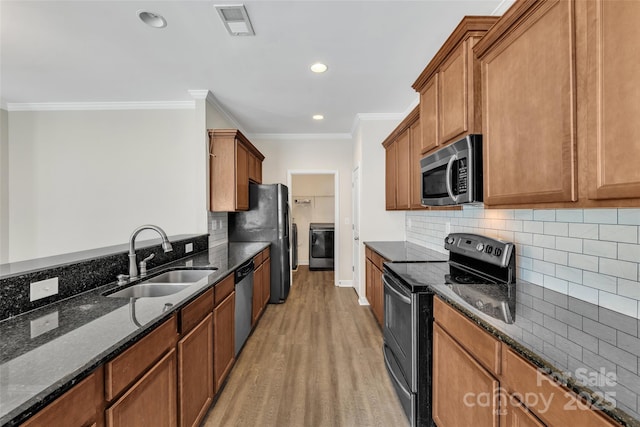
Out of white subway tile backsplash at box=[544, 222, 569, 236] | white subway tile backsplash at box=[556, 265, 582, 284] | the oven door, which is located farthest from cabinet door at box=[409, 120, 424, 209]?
white subway tile backsplash at box=[556, 265, 582, 284]

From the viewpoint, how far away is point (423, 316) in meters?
1.73

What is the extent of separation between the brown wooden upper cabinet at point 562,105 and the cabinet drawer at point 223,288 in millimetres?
1796

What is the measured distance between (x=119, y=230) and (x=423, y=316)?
3.77 metres

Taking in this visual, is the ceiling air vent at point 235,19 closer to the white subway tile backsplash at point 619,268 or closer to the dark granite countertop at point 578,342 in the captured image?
the dark granite countertop at point 578,342

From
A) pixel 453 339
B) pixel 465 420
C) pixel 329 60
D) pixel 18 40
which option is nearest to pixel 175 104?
pixel 18 40

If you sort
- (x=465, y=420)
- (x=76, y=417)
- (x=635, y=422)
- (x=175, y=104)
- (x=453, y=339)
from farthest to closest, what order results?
(x=175, y=104) → (x=453, y=339) → (x=465, y=420) → (x=76, y=417) → (x=635, y=422)

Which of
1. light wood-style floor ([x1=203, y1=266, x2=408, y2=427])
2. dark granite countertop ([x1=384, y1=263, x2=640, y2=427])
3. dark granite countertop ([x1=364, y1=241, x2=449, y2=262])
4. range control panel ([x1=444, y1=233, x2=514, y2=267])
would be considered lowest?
light wood-style floor ([x1=203, y1=266, x2=408, y2=427])

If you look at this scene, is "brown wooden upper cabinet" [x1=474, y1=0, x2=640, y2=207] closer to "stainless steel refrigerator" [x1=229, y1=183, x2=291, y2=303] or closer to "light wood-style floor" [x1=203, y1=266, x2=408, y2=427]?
"light wood-style floor" [x1=203, y1=266, x2=408, y2=427]

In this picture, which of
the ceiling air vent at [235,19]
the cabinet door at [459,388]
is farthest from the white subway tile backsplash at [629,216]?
the ceiling air vent at [235,19]

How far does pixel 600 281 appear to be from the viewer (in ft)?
4.22

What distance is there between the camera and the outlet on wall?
51.4 inches

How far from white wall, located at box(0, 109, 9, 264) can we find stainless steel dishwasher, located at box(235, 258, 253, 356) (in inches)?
131

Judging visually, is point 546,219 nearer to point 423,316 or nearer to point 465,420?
point 423,316

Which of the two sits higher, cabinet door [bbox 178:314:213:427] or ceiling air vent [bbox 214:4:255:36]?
ceiling air vent [bbox 214:4:255:36]
